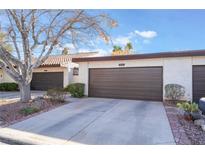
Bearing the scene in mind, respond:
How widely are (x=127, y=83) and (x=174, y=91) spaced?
9.47 ft

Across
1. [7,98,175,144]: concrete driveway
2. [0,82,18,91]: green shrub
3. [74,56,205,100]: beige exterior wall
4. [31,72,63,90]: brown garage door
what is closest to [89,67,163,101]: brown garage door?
[74,56,205,100]: beige exterior wall

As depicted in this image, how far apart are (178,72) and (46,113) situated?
7345mm

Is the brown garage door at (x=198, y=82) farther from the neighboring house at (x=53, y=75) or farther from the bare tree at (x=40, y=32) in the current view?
the neighboring house at (x=53, y=75)

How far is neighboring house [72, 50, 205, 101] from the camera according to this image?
983 cm

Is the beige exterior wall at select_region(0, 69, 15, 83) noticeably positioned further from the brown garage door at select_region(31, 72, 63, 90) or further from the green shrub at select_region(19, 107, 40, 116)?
the green shrub at select_region(19, 107, 40, 116)

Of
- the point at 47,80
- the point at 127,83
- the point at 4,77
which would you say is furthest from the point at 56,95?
the point at 4,77

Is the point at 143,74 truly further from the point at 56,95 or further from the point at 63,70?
the point at 63,70

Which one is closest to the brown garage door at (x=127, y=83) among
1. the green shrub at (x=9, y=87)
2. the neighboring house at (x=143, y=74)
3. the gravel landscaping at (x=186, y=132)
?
Result: the neighboring house at (x=143, y=74)

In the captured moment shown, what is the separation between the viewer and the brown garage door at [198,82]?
9.68 meters

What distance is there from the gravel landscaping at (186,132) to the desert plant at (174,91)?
342cm

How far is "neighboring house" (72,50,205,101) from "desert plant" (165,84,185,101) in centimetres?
46
